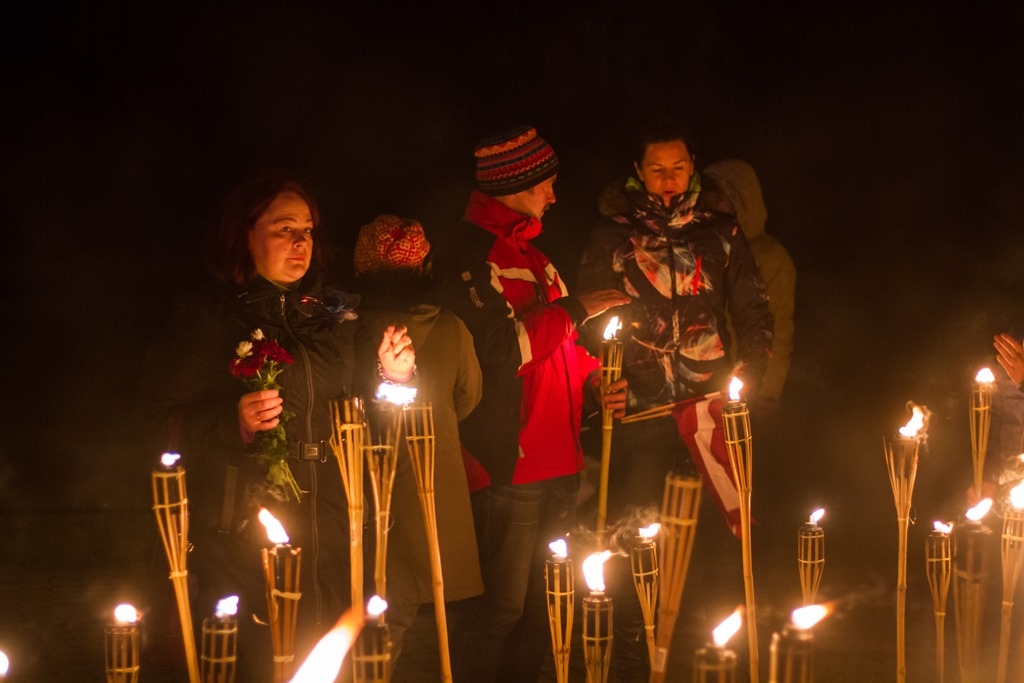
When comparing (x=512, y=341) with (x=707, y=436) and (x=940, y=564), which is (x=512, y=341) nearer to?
(x=707, y=436)

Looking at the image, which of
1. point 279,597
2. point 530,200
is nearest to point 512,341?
point 530,200

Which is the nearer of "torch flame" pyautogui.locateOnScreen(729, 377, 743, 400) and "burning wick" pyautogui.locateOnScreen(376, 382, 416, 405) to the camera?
"burning wick" pyautogui.locateOnScreen(376, 382, 416, 405)

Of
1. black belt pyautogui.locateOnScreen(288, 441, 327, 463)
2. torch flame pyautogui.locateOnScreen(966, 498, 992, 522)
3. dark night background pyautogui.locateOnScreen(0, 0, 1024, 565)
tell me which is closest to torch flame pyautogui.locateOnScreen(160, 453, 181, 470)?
black belt pyautogui.locateOnScreen(288, 441, 327, 463)

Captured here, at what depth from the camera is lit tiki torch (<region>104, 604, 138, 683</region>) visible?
369cm

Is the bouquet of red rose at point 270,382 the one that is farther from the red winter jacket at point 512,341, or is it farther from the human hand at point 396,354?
the red winter jacket at point 512,341

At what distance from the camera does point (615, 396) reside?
5121mm

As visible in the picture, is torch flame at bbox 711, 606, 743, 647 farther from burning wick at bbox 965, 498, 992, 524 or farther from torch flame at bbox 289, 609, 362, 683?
burning wick at bbox 965, 498, 992, 524

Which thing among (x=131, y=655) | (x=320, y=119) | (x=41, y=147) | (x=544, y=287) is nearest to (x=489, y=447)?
(x=544, y=287)

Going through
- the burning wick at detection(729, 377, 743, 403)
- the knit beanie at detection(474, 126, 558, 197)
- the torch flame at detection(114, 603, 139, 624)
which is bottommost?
the torch flame at detection(114, 603, 139, 624)

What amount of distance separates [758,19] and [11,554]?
5.73 m

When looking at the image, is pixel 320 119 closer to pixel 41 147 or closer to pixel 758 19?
pixel 41 147

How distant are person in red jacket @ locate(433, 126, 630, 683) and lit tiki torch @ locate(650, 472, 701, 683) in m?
1.78

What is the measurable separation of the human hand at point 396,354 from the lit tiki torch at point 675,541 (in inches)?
54.4

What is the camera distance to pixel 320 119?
7781mm
